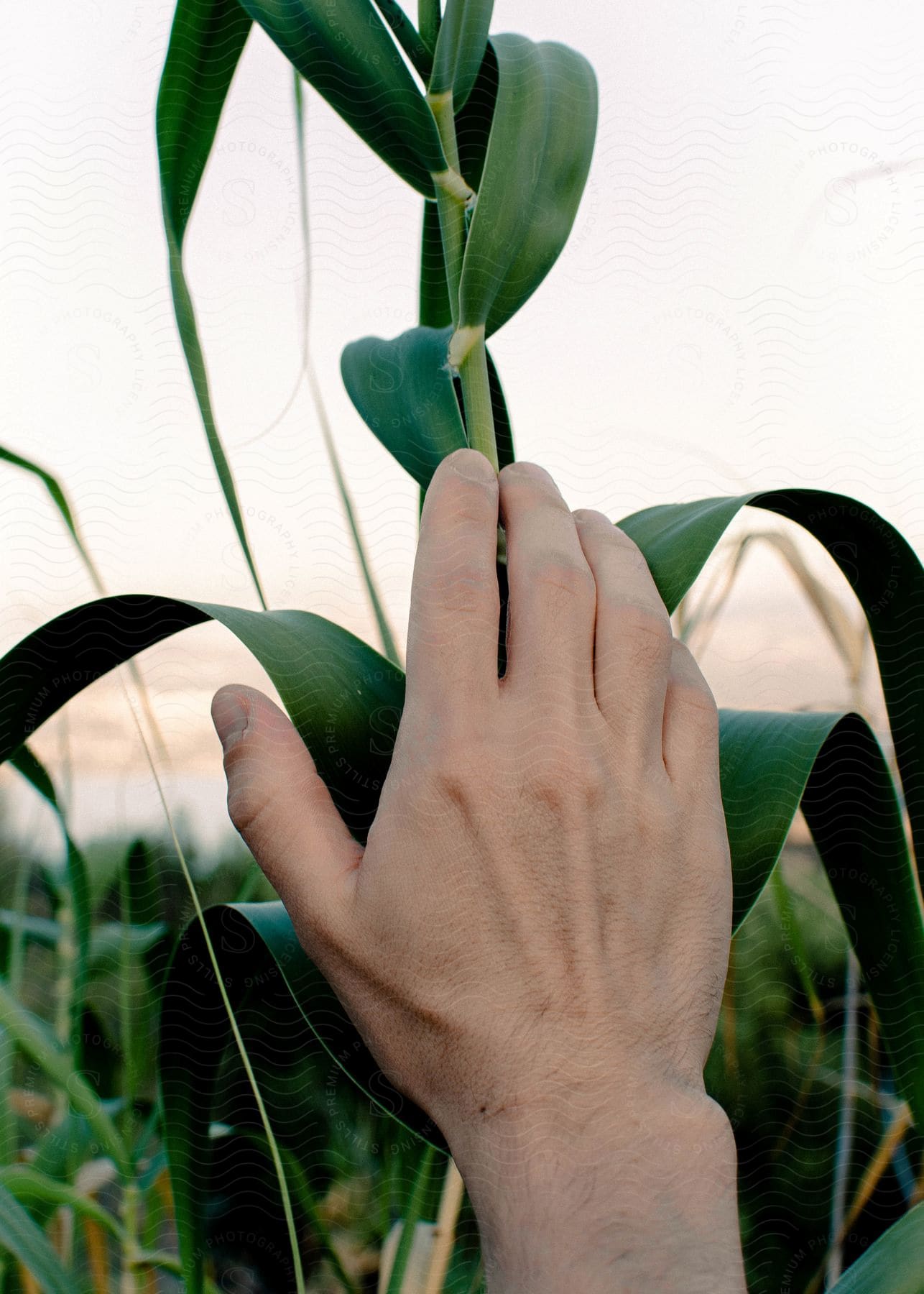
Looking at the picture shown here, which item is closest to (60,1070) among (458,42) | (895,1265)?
(895,1265)

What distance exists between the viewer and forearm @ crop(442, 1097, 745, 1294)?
0.71 feet

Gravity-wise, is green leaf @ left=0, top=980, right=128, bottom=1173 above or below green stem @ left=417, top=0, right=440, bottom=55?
below

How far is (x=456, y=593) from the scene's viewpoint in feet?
0.96

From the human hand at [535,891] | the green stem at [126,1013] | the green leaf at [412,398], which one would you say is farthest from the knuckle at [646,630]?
the green stem at [126,1013]

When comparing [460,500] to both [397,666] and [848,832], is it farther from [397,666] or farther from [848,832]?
[848,832]

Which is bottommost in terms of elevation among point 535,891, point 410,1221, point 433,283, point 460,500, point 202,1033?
point 410,1221

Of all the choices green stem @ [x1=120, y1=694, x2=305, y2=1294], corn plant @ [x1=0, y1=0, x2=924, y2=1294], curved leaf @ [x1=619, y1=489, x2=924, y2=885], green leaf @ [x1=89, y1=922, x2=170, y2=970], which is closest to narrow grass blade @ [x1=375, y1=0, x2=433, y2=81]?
corn plant @ [x1=0, y1=0, x2=924, y2=1294]

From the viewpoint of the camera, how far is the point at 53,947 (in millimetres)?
539

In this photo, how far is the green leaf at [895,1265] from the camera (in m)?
0.26

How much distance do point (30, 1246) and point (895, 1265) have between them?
1.10 feet

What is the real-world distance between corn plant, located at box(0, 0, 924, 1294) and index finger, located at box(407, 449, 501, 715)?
4 centimetres

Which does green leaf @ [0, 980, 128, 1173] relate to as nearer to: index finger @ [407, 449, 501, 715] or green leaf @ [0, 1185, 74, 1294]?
green leaf @ [0, 1185, 74, 1294]

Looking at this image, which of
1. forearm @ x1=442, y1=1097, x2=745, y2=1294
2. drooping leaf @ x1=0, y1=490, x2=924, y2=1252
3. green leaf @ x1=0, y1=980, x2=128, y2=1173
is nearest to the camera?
forearm @ x1=442, y1=1097, x2=745, y2=1294

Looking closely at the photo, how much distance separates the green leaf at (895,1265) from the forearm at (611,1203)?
73 millimetres
